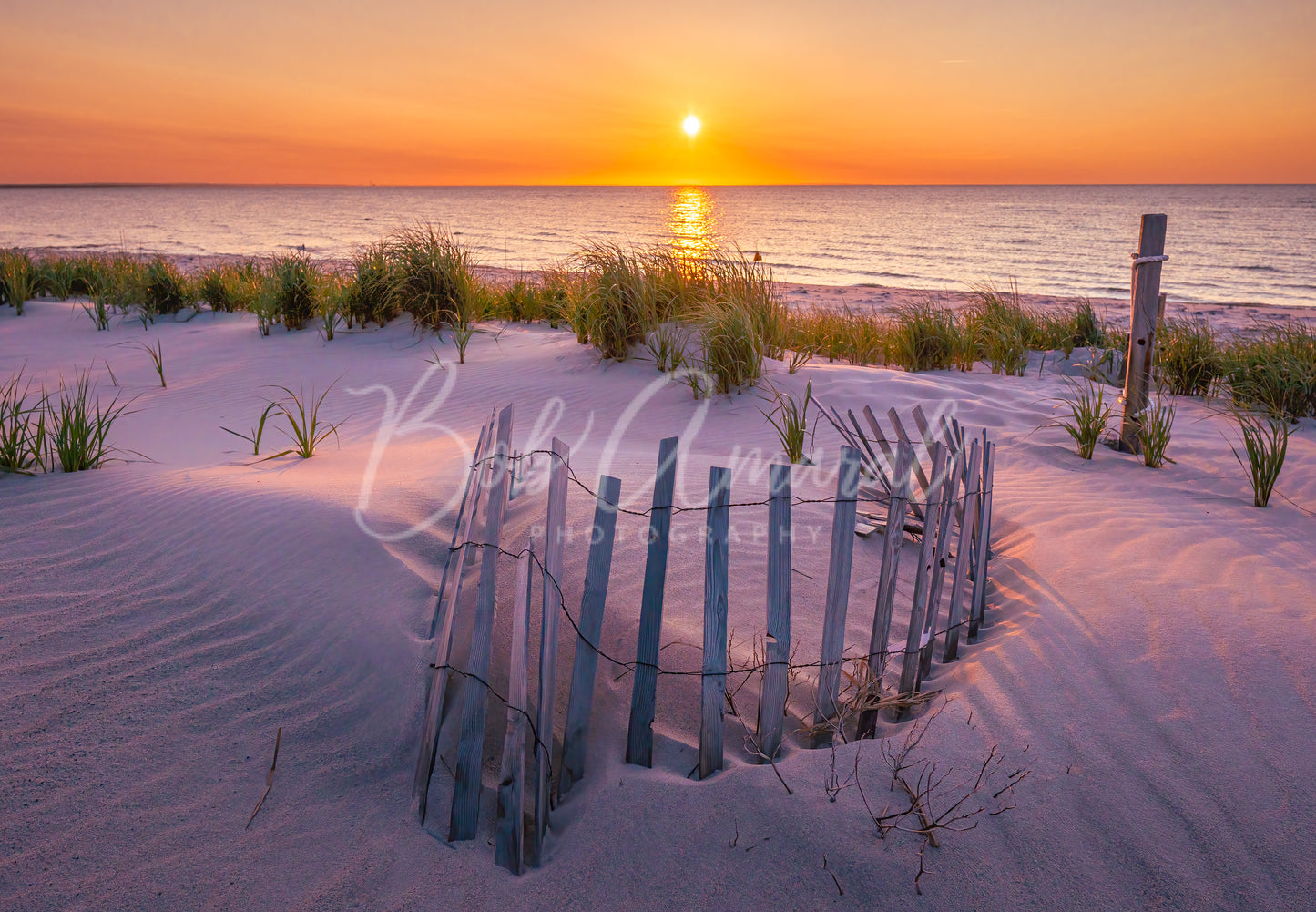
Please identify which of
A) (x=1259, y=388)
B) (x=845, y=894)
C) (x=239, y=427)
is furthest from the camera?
(x=1259, y=388)

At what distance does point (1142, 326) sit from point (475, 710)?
524 cm

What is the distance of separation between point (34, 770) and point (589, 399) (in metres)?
5.19

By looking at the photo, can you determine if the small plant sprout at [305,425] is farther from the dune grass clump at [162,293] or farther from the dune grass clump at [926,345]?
the dune grass clump at [926,345]

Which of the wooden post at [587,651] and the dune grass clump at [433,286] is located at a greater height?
the dune grass clump at [433,286]

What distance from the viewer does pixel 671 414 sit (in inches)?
256

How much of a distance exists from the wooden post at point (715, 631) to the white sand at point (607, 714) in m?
0.10

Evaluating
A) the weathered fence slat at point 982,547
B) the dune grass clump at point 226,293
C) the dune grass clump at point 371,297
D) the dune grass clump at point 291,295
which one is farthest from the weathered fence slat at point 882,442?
the dune grass clump at point 226,293

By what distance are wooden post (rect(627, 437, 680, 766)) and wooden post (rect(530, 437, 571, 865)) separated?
0.26 m

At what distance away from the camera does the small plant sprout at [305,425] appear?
4914mm

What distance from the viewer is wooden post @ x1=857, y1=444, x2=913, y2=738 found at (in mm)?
2303

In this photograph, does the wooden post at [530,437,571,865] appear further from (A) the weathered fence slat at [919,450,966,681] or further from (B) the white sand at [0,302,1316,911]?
(A) the weathered fence slat at [919,450,966,681]

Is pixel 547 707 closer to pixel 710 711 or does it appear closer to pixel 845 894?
pixel 710 711

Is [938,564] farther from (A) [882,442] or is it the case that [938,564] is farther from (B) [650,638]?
(B) [650,638]

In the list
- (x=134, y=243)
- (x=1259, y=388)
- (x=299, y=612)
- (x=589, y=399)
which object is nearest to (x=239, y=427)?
(x=589, y=399)
